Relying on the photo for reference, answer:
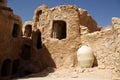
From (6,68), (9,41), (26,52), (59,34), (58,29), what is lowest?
(6,68)

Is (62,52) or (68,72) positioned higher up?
(62,52)

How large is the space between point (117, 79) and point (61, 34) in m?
13.6

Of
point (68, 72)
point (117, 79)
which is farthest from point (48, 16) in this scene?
point (117, 79)

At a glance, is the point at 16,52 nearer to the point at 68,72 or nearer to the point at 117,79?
the point at 68,72

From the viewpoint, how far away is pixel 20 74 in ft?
58.2

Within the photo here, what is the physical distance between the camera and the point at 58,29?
63.2 feet

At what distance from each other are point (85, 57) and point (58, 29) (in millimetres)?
5239

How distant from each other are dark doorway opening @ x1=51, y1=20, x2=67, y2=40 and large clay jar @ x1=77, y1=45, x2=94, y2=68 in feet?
13.2

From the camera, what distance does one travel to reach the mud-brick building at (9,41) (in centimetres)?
1714

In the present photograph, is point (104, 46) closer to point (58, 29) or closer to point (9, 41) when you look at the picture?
point (58, 29)

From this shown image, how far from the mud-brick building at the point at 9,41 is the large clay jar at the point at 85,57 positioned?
676cm

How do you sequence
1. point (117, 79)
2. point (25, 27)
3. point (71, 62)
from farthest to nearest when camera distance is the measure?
point (25, 27)
point (71, 62)
point (117, 79)

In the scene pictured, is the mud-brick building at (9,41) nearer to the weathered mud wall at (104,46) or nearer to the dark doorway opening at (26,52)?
the dark doorway opening at (26,52)

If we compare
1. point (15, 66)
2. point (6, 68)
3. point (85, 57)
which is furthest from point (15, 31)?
point (85, 57)
